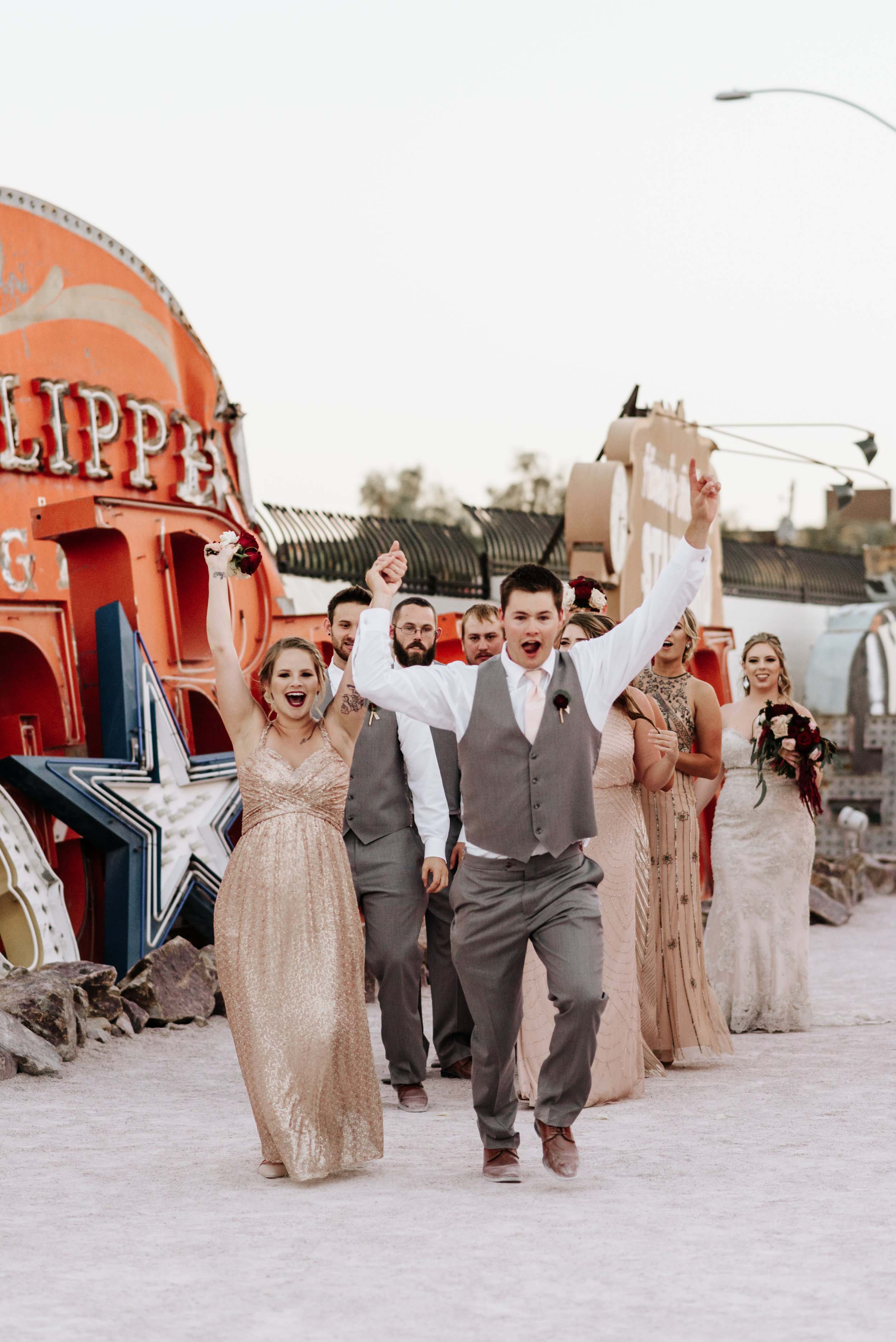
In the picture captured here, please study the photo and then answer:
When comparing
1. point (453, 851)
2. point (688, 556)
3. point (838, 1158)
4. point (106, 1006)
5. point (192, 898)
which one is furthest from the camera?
point (192, 898)

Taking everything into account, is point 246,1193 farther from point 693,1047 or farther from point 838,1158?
point 693,1047

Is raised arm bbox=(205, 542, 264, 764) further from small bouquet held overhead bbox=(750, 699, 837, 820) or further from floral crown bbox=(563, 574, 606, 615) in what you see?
small bouquet held overhead bbox=(750, 699, 837, 820)

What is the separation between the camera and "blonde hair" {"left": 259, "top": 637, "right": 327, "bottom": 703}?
5.67 metres

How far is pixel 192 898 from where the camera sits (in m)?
9.93

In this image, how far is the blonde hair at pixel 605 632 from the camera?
7004 millimetres

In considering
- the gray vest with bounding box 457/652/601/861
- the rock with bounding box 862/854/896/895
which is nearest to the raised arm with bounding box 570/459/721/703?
the gray vest with bounding box 457/652/601/861

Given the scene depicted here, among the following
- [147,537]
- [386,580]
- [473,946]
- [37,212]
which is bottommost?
[473,946]

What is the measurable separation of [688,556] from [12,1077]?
406 cm

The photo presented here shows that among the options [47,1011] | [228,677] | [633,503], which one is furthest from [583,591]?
[633,503]

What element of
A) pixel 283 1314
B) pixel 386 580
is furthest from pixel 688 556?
pixel 283 1314

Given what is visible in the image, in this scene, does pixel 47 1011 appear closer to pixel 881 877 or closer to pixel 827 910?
pixel 827 910

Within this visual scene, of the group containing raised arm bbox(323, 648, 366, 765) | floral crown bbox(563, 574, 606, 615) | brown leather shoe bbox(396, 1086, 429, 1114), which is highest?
floral crown bbox(563, 574, 606, 615)

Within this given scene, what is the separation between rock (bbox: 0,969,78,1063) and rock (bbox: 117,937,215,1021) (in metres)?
0.84

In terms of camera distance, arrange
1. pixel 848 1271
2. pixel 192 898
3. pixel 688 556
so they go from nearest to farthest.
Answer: pixel 848 1271 < pixel 688 556 < pixel 192 898
